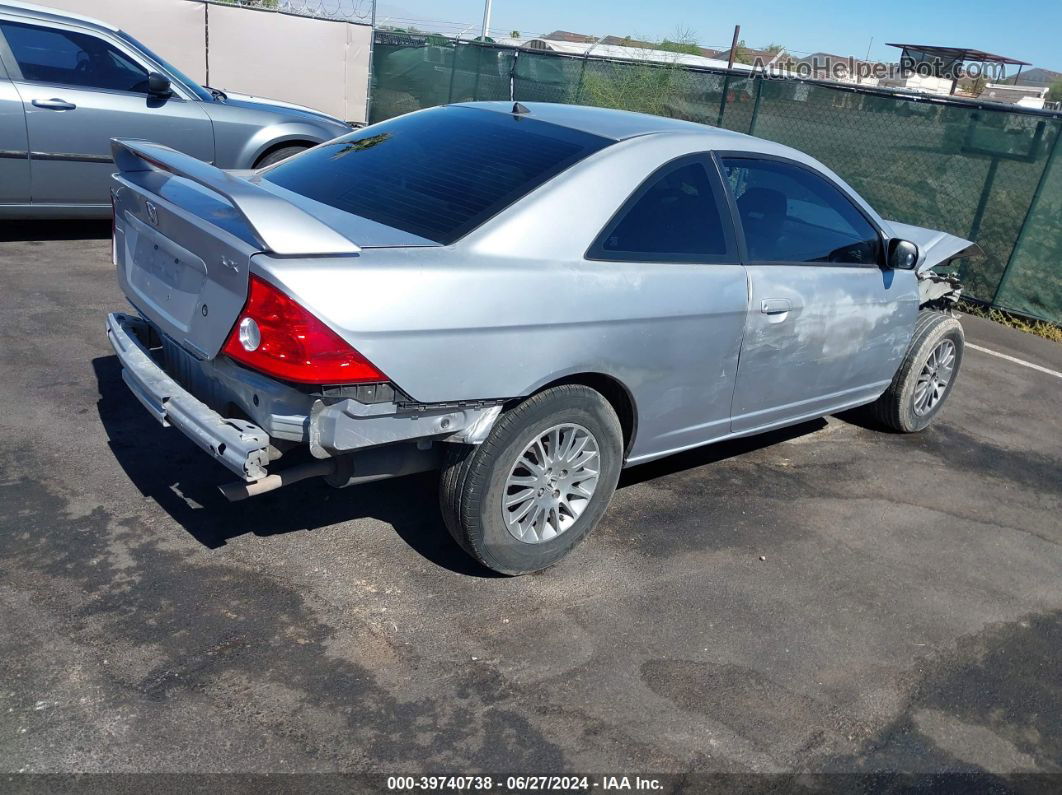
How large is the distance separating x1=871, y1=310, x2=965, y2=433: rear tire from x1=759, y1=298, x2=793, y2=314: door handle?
59.4 inches

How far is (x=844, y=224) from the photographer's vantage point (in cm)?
483

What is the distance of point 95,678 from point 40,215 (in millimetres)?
5616

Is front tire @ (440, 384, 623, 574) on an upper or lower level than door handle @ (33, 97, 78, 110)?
lower

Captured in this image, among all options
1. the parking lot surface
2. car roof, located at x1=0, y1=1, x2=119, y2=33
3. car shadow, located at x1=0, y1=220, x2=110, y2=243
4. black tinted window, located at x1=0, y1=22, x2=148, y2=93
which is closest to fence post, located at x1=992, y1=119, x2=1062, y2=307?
the parking lot surface

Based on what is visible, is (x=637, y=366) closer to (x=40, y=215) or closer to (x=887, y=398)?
(x=887, y=398)

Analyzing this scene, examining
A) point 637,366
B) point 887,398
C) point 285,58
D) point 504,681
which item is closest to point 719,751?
point 504,681

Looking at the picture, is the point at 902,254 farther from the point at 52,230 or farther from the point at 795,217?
the point at 52,230

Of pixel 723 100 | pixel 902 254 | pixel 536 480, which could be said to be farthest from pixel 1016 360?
pixel 536 480

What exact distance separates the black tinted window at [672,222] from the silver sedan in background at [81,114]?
5.06 meters

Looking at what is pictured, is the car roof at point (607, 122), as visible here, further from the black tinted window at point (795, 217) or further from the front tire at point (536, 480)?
the front tire at point (536, 480)

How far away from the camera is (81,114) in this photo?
23.9ft

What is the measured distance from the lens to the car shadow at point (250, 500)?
12.7ft

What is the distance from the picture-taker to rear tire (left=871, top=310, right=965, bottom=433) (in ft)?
18.3

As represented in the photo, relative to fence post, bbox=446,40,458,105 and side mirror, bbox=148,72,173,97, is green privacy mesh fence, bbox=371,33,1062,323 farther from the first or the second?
side mirror, bbox=148,72,173,97
